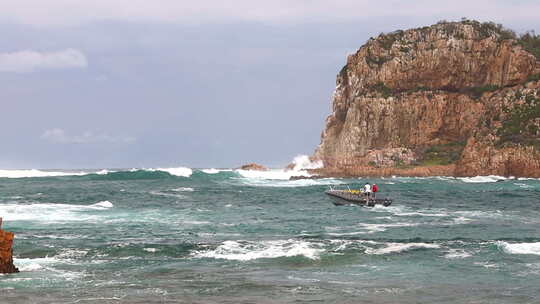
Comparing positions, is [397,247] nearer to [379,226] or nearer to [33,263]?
[379,226]

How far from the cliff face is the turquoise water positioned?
7032cm

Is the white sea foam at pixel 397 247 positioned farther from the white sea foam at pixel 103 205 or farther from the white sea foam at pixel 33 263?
the white sea foam at pixel 103 205

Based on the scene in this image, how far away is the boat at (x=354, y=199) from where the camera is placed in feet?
207

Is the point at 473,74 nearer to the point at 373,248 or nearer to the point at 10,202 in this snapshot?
the point at 10,202

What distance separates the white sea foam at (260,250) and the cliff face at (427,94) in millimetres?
91803

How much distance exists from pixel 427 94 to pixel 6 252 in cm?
12175

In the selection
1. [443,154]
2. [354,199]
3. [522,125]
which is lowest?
[354,199]

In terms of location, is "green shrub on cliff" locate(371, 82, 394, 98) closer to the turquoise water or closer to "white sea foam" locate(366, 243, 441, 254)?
the turquoise water

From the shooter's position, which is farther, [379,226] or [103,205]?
[103,205]

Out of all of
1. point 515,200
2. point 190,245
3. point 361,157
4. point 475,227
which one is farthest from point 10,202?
point 361,157

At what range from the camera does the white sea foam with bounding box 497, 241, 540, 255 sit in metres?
35.1

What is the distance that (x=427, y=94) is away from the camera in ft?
465

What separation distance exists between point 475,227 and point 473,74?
103180mm

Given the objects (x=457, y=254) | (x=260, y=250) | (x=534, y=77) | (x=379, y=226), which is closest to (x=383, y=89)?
(x=534, y=77)
